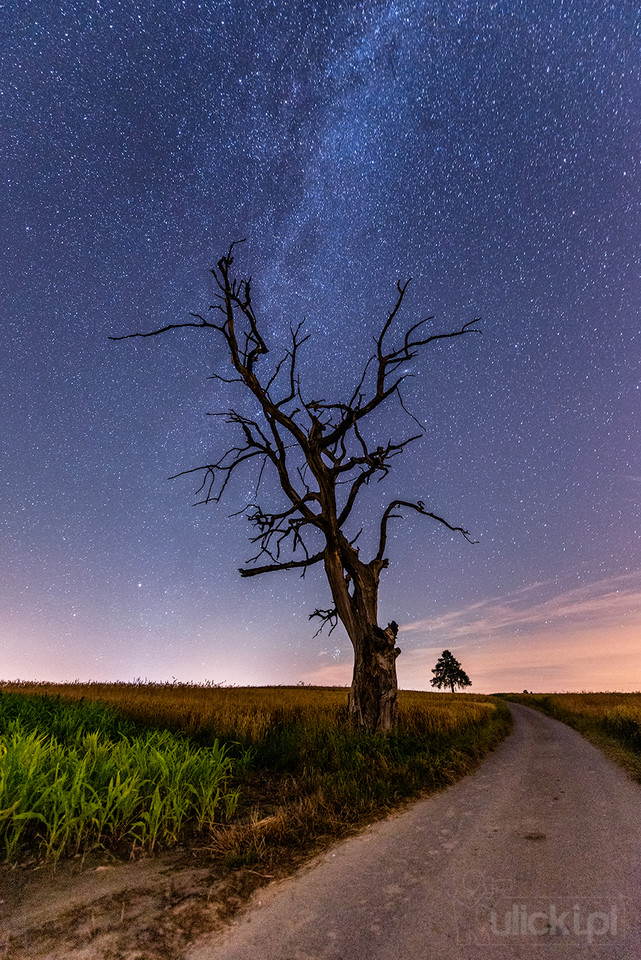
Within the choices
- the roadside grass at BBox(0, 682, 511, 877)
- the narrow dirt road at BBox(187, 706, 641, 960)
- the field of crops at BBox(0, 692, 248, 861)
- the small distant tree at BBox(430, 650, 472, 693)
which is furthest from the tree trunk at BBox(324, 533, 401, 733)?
the small distant tree at BBox(430, 650, 472, 693)

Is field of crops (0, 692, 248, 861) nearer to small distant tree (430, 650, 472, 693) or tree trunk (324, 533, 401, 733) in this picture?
tree trunk (324, 533, 401, 733)

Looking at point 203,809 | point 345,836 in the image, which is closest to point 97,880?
point 203,809

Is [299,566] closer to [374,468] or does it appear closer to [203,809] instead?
[374,468]

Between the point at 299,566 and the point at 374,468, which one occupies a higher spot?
the point at 374,468

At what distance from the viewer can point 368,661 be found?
34.1 ft

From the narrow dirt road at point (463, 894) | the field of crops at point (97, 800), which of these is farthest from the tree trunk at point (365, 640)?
the field of crops at point (97, 800)

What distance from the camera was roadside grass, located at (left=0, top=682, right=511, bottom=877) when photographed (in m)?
4.28

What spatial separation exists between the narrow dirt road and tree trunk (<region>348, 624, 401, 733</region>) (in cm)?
418

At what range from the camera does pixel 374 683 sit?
10211 mm

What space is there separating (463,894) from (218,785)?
4372 mm

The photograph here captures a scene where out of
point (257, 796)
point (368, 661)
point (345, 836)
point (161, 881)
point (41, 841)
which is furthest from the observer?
point (368, 661)

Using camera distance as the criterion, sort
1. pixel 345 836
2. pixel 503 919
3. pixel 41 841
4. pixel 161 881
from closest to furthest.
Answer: pixel 503 919, pixel 161 881, pixel 41 841, pixel 345 836

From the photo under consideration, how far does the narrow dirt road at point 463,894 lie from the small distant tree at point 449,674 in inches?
3192

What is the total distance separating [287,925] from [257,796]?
3.64 metres
